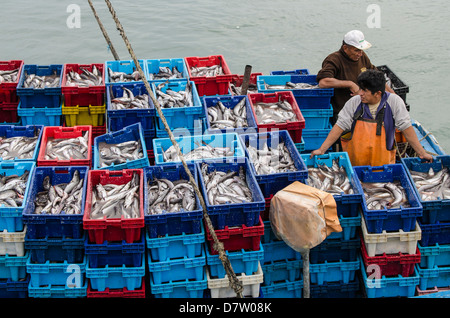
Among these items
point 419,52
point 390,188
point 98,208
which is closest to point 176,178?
point 98,208

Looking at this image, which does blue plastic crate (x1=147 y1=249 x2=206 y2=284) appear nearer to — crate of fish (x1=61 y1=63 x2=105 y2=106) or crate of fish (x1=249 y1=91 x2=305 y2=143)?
crate of fish (x1=249 y1=91 x2=305 y2=143)

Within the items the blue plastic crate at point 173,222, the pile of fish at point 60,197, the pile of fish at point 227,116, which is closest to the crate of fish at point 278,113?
the pile of fish at point 227,116

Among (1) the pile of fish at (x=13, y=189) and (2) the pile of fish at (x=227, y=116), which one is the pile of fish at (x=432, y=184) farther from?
(1) the pile of fish at (x=13, y=189)

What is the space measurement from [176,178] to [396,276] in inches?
100

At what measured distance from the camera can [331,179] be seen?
6246mm

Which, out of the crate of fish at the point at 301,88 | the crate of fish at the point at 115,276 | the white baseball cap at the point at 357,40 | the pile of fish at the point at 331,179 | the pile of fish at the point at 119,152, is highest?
the white baseball cap at the point at 357,40

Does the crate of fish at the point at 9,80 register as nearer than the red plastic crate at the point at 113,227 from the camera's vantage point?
No

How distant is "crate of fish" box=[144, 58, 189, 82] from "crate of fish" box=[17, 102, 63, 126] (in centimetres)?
154

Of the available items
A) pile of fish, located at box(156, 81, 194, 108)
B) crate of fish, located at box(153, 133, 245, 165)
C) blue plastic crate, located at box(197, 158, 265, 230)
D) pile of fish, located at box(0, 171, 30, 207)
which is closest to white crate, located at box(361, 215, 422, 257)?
blue plastic crate, located at box(197, 158, 265, 230)

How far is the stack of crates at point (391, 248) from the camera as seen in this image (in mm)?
5594

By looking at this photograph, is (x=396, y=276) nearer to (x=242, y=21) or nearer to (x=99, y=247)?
(x=99, y=247)

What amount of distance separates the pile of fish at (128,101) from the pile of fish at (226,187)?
1.83 meters

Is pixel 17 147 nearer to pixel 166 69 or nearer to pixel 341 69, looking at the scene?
pixel 166 69

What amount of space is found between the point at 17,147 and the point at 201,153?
220 cm
